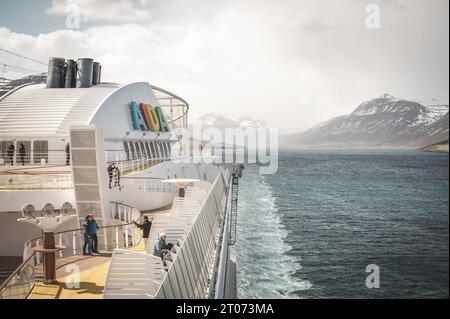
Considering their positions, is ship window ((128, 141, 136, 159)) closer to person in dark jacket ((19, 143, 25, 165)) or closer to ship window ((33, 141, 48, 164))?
ship window ((33, 141, 48, 164))

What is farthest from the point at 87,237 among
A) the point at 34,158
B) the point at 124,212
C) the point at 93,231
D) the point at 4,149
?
the point at 4,149

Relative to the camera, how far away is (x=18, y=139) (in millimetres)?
26031

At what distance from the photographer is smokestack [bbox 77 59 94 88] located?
107 feet

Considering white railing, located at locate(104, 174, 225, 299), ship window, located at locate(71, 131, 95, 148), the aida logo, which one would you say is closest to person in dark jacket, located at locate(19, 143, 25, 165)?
the aida logo

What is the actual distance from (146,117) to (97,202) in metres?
19.1

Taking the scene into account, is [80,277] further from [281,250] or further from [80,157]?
[281,250]

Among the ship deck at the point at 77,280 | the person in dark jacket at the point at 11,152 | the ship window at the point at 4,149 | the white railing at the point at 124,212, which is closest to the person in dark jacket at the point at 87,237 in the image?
the ship deck at the point at 77,280

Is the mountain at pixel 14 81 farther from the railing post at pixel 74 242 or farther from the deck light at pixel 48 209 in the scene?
the railing post at pixel 74 242

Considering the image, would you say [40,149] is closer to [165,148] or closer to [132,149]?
[132,149]

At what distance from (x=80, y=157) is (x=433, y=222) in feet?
125

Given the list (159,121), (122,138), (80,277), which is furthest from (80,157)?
(159,121)

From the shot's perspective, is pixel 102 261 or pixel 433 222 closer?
pixel 102 261

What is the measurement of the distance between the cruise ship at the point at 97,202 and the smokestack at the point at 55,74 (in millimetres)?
75

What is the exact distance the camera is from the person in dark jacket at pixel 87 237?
12.3 meters
